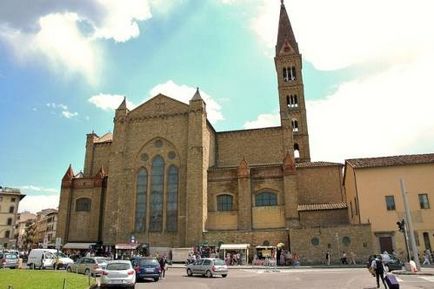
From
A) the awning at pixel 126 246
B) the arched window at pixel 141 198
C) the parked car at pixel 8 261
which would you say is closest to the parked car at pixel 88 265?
the parked car at pixel 8 261

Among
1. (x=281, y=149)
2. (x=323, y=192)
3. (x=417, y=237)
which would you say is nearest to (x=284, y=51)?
(x=281, y=149)

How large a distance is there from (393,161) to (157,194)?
25.0m

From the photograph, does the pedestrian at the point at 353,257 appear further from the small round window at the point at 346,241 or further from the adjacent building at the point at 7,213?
the adjacent building at the point at 7,213

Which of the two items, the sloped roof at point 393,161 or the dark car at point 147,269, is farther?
the sloped roof at point 393,161

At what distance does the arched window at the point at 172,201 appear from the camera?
40.8 metres

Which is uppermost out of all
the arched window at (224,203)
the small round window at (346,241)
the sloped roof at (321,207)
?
the arched window at (224,203)

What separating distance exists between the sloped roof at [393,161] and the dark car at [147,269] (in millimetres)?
22010

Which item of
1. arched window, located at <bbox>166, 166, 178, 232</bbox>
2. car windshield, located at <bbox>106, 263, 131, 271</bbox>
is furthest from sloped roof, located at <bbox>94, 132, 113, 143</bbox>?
car windshield, located at <bbox>106, 263, 131, 271</bbox>

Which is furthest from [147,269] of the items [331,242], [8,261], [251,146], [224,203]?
[251,146]

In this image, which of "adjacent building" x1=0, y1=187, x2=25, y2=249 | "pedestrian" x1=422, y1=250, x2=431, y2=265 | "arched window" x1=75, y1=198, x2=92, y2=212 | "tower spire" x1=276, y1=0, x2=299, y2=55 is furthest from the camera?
"adjacent building" x1=0, y1=187, x2=25, y2=249

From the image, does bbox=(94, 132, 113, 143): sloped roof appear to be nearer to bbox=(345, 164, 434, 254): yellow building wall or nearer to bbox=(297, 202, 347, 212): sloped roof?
bbox=(297, 202, 347, 212): sloped roof

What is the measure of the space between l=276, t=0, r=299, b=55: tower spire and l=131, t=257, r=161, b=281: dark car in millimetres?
49261

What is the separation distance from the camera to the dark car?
21.0 m

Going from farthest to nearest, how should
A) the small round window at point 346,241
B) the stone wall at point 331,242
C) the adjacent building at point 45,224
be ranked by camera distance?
the adjacent building at point 45,224 < the small round window at point 346,241 < the stone wall at point 331,242
